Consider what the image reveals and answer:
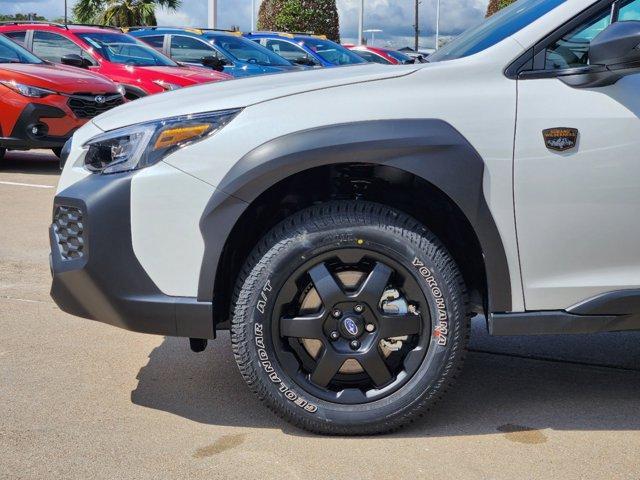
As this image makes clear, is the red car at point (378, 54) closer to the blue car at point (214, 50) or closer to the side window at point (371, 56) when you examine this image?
the side window at point (371, 56)

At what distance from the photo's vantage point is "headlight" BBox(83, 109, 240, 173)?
3191mm

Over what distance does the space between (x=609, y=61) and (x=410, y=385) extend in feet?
4.32

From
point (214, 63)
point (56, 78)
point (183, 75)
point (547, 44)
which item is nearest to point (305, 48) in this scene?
point (214, 63)

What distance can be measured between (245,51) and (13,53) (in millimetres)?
4536

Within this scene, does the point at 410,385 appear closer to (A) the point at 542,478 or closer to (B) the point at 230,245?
(A) the point at 542,478

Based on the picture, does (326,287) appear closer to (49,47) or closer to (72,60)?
(72,60)

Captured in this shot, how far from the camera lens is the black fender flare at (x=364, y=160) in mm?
3137

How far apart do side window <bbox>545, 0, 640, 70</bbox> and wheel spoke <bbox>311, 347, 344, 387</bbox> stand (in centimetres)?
128

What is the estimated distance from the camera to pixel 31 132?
10.1 metres

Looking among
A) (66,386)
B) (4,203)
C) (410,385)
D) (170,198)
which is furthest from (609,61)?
(4,203)

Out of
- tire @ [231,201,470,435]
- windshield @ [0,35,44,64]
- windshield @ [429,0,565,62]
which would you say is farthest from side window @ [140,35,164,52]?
tire @ [231,201,470,435]

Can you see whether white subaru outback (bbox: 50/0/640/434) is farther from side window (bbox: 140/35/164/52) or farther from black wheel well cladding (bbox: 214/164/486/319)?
side window (bbox: 140/35/164/52)

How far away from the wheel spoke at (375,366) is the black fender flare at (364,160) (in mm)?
577

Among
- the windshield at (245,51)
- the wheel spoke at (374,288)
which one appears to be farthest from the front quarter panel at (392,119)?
the windshield at (245,51)
